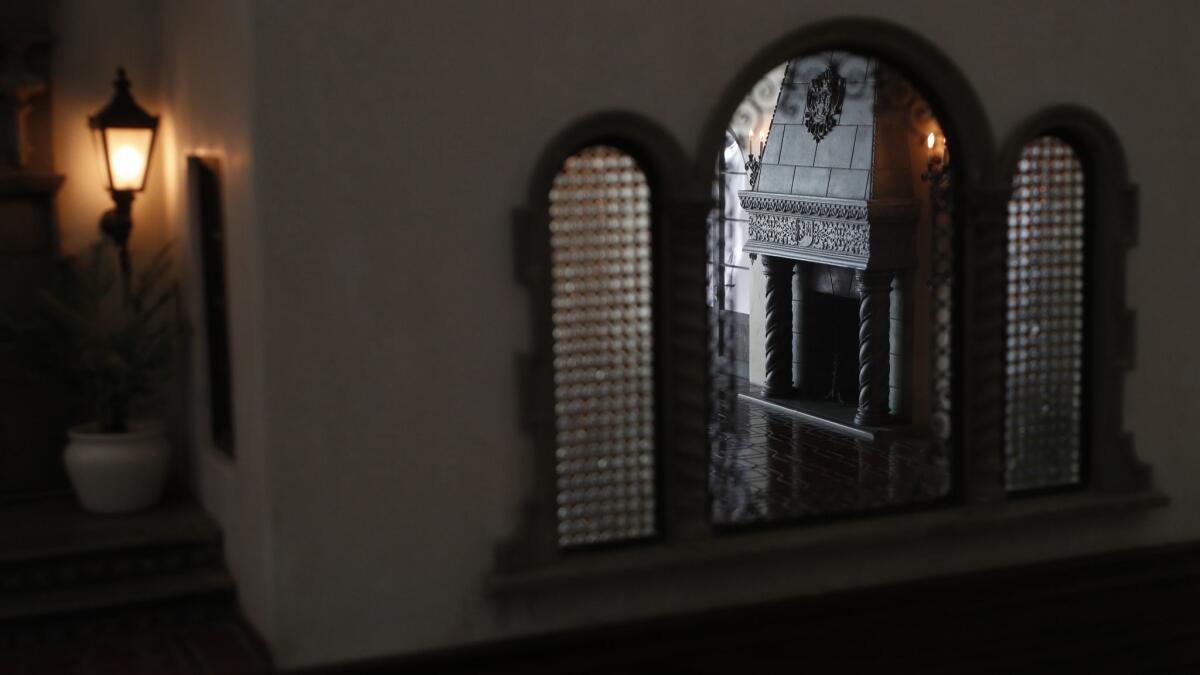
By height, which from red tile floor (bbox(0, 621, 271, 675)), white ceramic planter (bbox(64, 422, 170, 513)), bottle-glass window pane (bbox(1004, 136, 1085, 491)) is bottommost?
red tile floor (bbox(0, 621, 271, 675))

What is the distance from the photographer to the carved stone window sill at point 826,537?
5.91 meters

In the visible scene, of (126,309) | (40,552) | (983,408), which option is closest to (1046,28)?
(983,408)

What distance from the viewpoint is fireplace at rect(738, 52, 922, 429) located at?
392 inches

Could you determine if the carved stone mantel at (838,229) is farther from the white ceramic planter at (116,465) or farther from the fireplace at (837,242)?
the white ceramic planter at (116,465)

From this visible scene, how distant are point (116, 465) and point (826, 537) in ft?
11.2

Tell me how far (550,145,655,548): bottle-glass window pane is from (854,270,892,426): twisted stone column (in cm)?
427

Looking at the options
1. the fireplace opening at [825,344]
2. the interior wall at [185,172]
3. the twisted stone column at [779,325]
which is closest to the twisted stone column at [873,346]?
the fireplace opening at [825,344]

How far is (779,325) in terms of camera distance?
11.3 meters

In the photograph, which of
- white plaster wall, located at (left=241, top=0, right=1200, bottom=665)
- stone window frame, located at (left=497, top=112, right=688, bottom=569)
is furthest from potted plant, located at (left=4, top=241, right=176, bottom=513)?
stone window frame, located at (left=497, top=112, right=688, bottom=569)

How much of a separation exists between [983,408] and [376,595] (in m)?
3.02

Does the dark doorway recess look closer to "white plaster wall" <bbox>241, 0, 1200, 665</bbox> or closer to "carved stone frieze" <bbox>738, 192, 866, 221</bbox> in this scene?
"white plaster wall" <bbox>241, 0, 1200, 665</bbox>

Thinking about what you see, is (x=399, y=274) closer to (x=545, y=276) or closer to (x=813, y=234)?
(x=545, y=276)

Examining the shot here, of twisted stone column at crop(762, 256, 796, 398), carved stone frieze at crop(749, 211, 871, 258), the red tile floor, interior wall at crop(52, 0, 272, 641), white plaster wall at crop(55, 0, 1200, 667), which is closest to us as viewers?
white plaster wall at crop(55, 0, 1200, 667)

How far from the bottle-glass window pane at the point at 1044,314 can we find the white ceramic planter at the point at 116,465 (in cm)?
422
